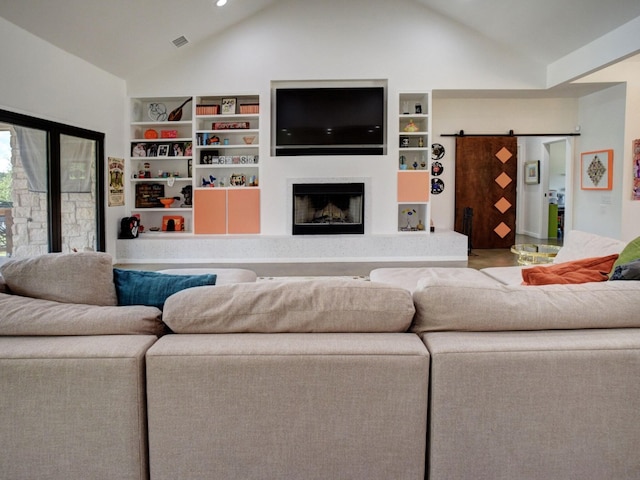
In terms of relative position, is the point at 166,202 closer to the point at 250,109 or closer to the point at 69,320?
the point at 250,109

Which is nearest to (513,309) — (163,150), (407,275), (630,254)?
(630,254)

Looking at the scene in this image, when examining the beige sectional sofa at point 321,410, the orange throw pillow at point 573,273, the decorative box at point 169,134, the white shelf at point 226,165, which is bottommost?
the beige sectional sofa at point 321,410

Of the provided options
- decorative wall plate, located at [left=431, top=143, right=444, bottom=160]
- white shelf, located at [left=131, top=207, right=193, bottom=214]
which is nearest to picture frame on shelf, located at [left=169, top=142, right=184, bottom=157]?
white shelf, located at [left=131, top=207, right=193, bottom=214]

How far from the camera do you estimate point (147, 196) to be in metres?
7.86

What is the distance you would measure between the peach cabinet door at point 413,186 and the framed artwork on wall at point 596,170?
108 inches

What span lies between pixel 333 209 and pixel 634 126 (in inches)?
179

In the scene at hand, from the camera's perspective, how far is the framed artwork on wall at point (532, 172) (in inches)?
412

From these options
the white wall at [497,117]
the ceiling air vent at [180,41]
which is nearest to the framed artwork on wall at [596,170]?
the white wall at [497,117]

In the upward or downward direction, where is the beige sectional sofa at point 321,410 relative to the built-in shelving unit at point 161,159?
downward

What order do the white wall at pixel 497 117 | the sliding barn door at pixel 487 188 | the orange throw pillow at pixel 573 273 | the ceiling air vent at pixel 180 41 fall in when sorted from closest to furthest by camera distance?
the orange throw pillow at pixel 573 273 → the ceiling air vent at pixel 180 41 → the white wall at pixel 497 117 → the sliding barn door at pixel 487 188

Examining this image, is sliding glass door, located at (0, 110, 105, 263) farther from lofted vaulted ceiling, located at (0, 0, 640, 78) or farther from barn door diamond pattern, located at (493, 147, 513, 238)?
barn door diamond pattern, located at (493, 147, 513, 238)

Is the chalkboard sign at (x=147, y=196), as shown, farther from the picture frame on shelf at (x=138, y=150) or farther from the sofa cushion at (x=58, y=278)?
the sofa cushion at (x=58, y=278)

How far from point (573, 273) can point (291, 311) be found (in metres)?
1.58

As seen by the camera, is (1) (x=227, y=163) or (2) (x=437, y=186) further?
(2) (x=437, y=186)
